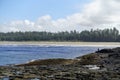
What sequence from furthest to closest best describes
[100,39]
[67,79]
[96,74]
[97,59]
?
[100,39] → [97,59] → [96,74] → [67,79]

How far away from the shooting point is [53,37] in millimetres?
179000

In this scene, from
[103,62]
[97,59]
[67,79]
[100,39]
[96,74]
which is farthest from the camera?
[100,39]

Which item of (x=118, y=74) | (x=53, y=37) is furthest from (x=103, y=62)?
(x=53, y=37)

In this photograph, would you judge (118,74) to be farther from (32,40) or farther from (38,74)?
(32,40)

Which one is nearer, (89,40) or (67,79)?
(67,79)

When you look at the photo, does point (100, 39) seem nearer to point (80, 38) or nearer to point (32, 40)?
point (80, 38)

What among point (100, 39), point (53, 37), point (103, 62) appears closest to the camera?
point (103, 62)

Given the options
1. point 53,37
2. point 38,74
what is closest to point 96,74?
point 38,74

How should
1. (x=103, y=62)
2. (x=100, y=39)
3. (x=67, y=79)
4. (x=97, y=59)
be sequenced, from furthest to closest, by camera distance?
(x=100, y=39) < (x=97, y=59) < (x=103, y=62) < (x=67, y=79)

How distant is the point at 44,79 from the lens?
64.0 feet

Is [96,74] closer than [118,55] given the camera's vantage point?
Yes

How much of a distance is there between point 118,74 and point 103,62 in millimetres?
8363

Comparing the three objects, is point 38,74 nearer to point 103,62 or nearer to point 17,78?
point 17,78

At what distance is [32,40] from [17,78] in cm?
15183
